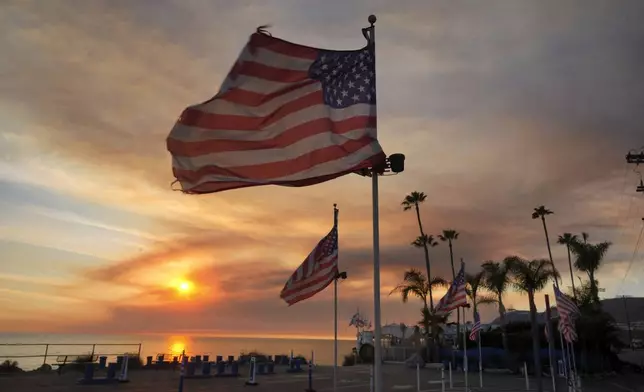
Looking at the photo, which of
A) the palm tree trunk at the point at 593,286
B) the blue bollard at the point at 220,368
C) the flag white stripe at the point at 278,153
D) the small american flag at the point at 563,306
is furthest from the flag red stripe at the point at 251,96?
the palm tree trunk at the point at 593,286

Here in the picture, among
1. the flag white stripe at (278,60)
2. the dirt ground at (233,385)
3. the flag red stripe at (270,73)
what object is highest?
the flag white stripe at (278,60)

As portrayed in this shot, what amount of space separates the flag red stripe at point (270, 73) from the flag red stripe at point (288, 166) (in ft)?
4.56

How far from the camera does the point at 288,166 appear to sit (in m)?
8.18

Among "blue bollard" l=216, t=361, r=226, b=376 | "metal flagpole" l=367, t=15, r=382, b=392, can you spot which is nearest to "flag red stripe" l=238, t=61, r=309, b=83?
"metal flagpole" l=367, t=15, r=382, b=392

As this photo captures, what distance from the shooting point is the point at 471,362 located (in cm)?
4806

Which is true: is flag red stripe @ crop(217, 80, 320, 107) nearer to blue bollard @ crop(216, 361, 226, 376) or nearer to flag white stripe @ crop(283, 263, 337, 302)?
flag white stripe @ crop(283, 263, 337, 302)

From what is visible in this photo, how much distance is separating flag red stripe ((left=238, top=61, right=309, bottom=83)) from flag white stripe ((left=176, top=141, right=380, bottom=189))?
1669mm

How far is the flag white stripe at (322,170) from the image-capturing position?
790 cm

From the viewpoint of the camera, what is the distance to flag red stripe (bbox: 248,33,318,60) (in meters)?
8.37

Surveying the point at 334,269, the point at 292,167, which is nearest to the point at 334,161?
the point at 292,167

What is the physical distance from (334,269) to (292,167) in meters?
9.80

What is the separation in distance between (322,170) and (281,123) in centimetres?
118

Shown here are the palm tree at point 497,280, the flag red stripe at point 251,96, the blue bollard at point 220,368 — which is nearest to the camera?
the flag red stripe at point 251,96

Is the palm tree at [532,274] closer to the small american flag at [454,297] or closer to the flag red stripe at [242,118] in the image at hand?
the small american flag at [454,297]
